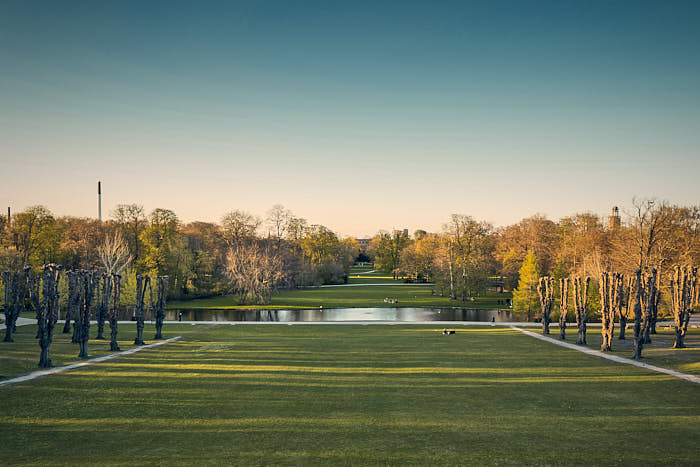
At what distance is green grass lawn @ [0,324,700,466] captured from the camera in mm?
9578

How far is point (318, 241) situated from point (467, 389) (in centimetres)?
8183

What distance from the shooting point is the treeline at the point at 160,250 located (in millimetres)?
54219

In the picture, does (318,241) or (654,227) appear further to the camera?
(318,241)

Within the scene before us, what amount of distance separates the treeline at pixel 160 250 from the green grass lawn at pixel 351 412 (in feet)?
111

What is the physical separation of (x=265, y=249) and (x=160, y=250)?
15.5 m

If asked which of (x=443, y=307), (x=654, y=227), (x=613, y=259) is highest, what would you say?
(x=654, y=227)

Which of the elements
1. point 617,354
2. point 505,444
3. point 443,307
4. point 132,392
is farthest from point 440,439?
point 443,307

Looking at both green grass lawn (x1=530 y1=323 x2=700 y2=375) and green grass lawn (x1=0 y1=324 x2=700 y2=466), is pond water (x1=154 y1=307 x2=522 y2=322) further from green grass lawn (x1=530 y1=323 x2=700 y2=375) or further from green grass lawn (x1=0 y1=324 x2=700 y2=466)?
green grass lawn (x1=0 y1=324 x2=700 y2=466)

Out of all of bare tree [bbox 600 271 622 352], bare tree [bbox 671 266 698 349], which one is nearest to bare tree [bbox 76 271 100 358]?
bare tree [bbox 600 271 622 352]

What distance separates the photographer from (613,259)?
4153 cm

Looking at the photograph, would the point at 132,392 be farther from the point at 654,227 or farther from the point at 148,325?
the point at 654,227

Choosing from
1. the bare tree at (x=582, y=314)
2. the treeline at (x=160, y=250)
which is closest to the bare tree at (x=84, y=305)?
the treeline at (x=160, y=250)

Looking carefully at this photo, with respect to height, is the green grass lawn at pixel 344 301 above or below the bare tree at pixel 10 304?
below

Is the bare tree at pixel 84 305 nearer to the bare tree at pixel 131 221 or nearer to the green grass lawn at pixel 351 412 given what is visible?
the green grass lawn at pixel 351 412
